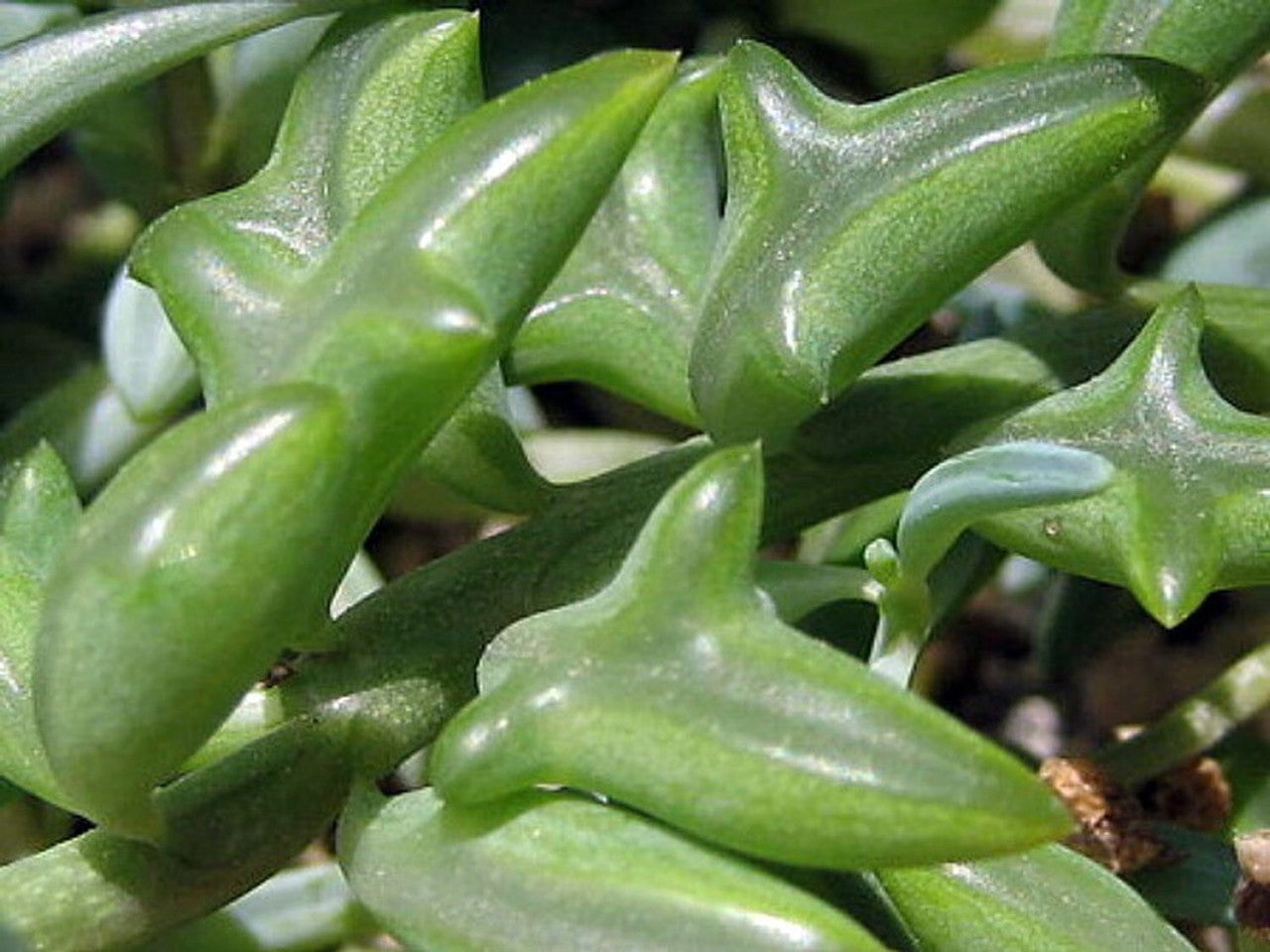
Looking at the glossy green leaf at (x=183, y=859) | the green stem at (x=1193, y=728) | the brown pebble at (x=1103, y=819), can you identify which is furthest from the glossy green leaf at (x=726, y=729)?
the green stem at (x=1193, y=728)

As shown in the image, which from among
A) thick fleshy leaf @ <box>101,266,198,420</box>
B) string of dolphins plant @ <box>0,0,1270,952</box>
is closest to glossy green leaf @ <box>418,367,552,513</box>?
string of dolphins plant @ <box>0,0,1270,952</box>

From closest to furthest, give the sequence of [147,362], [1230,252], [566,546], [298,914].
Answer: [566,546]
[298,914]
[147,362]
[1230,252]

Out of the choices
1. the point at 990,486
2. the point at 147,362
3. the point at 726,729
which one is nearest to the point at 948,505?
the point at 990,486

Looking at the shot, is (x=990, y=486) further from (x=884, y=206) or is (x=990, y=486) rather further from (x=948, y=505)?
(x=884, y=206)

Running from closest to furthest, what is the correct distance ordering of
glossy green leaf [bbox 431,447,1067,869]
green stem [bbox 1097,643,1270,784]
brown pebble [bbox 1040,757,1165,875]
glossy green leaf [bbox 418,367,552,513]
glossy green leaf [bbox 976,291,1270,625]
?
1. glossy green leaf [bbox 431,447,1067,869]
2. glossy green leaf [bbox 976,291,1270,625]
3. glossy green leaf [bbox 418,367,552,513]
4. brown pebble [bbox 1040,757,1165,875]
5. green stem [bbox 1097,643,1270,784]

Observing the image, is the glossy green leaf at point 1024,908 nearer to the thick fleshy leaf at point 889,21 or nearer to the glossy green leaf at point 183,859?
the glossy green leaf at point 183,859

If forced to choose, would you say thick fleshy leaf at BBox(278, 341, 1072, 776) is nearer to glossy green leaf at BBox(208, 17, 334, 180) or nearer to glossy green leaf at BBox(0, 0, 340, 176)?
glossy green leaf at BBox(0, 0, 340, 176)
